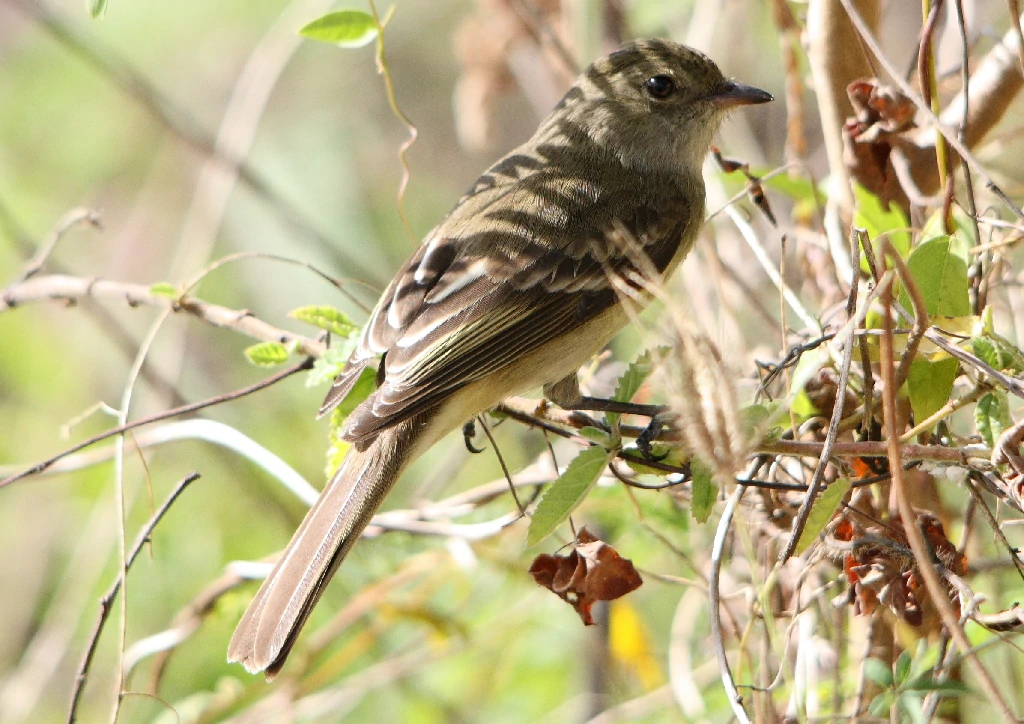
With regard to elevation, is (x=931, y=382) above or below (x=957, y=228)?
below

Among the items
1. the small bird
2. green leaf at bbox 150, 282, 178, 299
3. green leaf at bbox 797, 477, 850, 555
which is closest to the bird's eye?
the small bird

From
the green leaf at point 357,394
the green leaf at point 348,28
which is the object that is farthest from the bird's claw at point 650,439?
the green leaf at point 348,28

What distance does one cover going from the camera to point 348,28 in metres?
2.81

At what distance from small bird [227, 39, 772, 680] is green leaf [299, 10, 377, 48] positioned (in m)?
0.73

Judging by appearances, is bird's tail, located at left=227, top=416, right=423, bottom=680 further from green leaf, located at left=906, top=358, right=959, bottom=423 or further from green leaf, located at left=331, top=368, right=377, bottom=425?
green leaf, located at left=906, top=358, right=959, bottom=423

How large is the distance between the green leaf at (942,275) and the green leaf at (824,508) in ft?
1.32

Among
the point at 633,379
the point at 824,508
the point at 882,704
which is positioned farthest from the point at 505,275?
the point at 882,704

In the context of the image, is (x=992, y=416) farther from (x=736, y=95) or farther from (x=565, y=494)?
(x=736, y=95)

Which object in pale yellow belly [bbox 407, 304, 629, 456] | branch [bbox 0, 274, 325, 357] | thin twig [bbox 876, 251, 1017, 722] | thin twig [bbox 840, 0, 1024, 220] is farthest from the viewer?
pale yellow belly [bbox 407, 304, 629, 456]

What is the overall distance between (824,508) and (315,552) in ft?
4.04

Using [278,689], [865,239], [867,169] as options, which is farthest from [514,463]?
[865,239]

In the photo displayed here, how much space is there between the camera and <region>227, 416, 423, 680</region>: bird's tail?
2.60 m

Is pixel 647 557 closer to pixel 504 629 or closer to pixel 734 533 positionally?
pixel 504 629

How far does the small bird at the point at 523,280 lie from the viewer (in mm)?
2777
